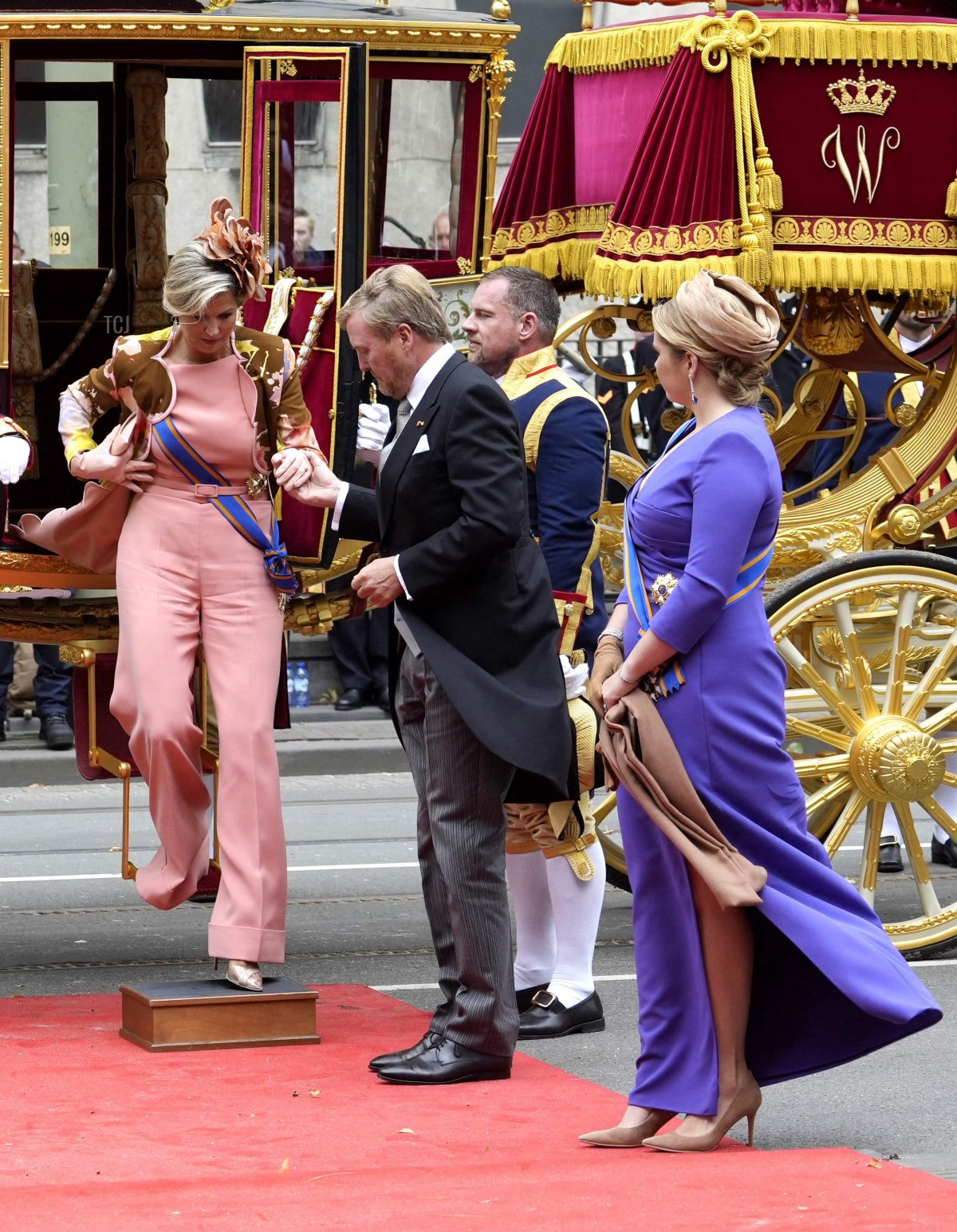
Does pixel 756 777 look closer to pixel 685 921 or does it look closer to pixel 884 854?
pixel 685 921

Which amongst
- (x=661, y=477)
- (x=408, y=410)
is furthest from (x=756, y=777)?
(x=408, y=410)

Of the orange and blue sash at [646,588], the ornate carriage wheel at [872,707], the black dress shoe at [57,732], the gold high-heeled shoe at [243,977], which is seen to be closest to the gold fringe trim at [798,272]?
the ornate carriage wheel at [872,707]

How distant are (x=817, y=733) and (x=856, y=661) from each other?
0.81 ft

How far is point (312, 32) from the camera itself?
6.39 m

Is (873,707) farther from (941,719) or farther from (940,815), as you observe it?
(940,815)

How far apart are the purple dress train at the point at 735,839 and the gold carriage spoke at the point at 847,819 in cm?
198

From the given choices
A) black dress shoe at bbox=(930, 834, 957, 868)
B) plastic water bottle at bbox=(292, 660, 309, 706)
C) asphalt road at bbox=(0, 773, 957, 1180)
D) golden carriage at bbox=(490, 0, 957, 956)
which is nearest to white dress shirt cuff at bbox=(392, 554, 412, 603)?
asphalt road at bbox=(0, 773, 957, 1180)

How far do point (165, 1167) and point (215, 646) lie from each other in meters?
1.73

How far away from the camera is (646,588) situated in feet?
15.9

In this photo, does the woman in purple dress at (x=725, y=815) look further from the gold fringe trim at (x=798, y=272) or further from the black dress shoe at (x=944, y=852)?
the black dress shoe at (x=944, y=852)

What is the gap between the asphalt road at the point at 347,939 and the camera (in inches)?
211

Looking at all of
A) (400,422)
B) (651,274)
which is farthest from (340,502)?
(651,274)

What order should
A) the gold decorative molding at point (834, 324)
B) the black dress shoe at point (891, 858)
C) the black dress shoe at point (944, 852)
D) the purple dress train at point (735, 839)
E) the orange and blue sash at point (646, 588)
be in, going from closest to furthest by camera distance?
the purple dress train at point (735, 839) < the orange and blue sash at point (646, 588) < the gold decorative molding at point (834, 324) < the black dress shoe at point (891, 858) < the black dress shoe at point (944, 852)

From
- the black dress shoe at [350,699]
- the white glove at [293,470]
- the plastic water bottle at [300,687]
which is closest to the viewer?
the white glove at [293,470]
